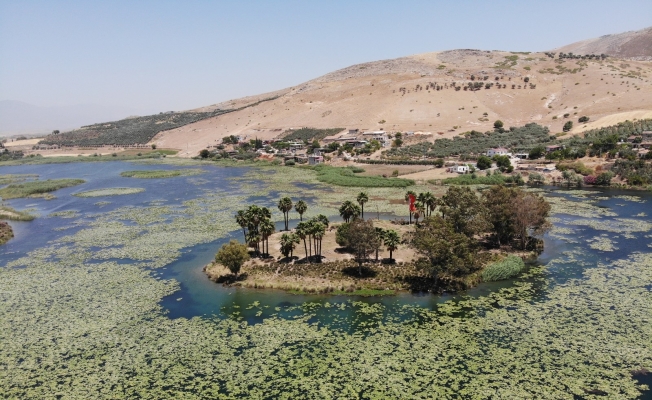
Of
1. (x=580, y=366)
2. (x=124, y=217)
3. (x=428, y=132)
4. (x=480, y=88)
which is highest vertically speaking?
(x=480, y=88)

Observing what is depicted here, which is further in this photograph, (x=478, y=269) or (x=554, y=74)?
(x=554, y=74)

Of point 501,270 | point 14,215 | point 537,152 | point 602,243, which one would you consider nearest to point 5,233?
point 14,215

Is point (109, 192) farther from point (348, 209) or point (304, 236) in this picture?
point (304, 236)

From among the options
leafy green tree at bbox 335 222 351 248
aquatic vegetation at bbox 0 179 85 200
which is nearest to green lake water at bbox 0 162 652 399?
leafy green tree at bbox 335 222 351 248

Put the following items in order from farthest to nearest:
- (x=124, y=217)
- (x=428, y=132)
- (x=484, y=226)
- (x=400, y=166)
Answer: (x=428, y=132) < (x=400, y=166) < (x=124, y=217) < (x=484, y=226)

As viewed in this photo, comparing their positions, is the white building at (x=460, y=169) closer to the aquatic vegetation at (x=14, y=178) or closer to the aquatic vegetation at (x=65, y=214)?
the aquatic vegetation at (x=65, y=214)

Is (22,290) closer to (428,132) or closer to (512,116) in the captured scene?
(428,132)

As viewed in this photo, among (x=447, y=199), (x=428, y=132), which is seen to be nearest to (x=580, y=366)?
(x=447, y=199)

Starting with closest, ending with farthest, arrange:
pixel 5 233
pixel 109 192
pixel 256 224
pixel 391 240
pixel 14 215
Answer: pixel 391 240 → pixel 256 224 → pixel 5 233 → pixel 14 215 → pixel 109 192
